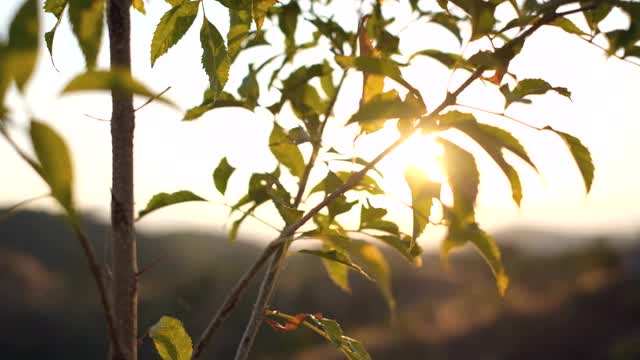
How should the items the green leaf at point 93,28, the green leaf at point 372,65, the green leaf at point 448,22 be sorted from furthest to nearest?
1. the green leaf at point 448,22
2. the green leaf at point 372,65
3. the green leaf at point 93,28

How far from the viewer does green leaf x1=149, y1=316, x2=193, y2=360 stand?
2.91 ft

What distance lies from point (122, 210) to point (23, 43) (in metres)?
0.30

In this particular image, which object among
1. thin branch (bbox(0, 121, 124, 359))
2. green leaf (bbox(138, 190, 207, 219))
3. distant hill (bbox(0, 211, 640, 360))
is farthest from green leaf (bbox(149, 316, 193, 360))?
distant hill (bbox(0, 211, 640, 360))

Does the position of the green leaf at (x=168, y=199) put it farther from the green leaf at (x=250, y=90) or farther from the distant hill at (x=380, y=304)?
the distant hill at (x=380, y=304)

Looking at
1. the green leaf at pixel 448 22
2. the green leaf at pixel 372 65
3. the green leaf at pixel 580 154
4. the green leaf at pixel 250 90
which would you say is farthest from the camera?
the green leaf at pixel 250 90

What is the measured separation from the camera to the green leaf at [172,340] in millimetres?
886

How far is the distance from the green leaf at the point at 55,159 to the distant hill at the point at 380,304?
7.00 m

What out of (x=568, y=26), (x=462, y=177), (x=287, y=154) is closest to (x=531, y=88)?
(x=568, y=26)

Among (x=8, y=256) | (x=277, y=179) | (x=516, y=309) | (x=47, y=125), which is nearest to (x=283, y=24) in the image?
(x=277, y=179)

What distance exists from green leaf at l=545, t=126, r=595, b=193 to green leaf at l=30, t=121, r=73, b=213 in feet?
1.70

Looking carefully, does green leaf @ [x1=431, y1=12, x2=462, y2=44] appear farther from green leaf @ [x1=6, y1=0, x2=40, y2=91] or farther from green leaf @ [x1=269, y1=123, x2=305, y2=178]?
green leaf @ [x1=6, y1=0, x2=40, y2=91]

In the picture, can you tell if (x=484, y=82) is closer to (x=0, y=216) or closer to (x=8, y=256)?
A: (x=0, y=216)

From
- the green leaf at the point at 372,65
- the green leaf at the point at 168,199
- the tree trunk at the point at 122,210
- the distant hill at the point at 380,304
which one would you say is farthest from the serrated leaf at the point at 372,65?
the distant hill at the point at 380,304

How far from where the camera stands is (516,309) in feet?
33.6
